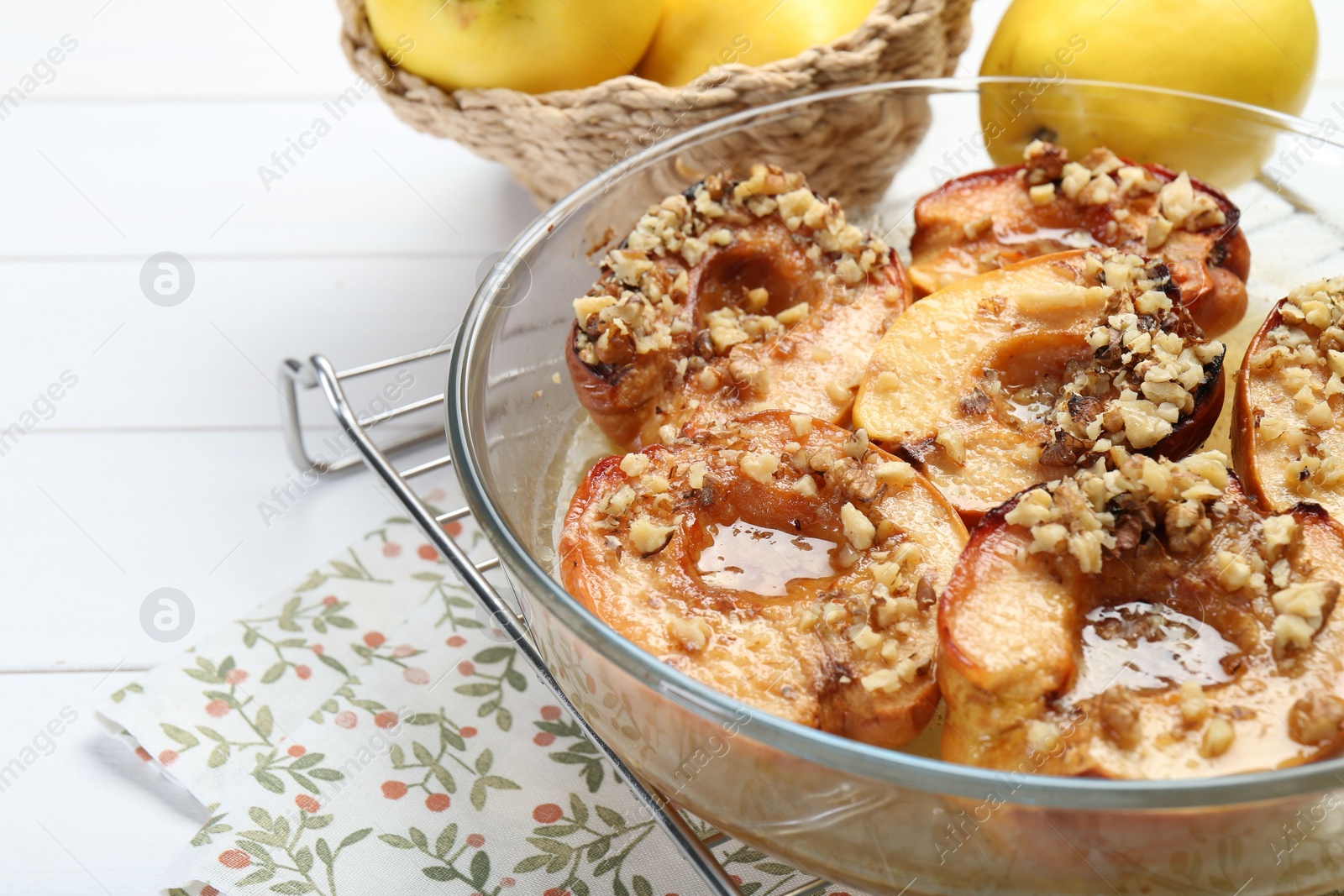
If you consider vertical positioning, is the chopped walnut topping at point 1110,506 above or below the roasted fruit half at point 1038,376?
above

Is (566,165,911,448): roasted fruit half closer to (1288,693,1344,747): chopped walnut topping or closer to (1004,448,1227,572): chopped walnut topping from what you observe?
(1004,448,1227,572): chopped walnut topping

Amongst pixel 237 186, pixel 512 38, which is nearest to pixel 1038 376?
pixel 512 38

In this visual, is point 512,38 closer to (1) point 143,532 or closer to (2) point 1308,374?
(1) point 143,532

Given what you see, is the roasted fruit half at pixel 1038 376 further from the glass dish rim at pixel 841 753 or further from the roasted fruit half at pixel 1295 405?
the glass dish rim at pixel 841 753

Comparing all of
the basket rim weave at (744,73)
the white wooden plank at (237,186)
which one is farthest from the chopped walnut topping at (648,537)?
the white wooden plank at (237,186)

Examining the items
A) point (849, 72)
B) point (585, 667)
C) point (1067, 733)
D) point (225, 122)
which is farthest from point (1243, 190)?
point (225, 122)

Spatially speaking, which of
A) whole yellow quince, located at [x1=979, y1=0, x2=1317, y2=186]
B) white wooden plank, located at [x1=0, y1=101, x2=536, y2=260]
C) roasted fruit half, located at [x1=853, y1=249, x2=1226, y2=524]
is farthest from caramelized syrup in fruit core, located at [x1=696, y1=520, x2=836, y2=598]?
white wooden plank, located at [x1=0, y1=101, x2=536, y2=260]
